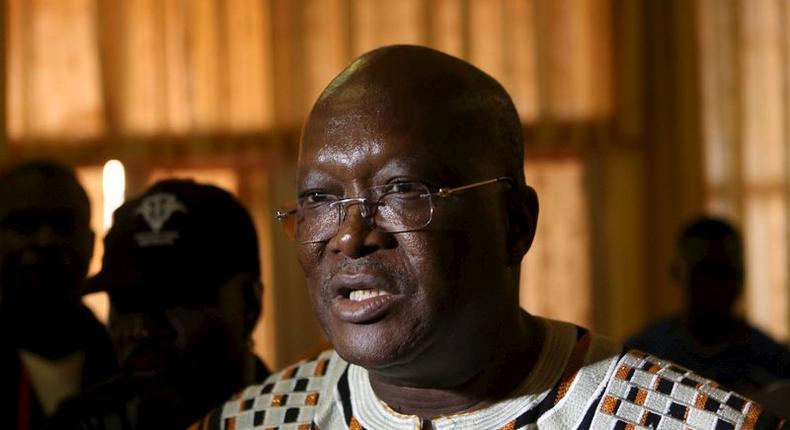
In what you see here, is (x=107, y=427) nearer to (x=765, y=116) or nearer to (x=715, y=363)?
(x=715, y=363)

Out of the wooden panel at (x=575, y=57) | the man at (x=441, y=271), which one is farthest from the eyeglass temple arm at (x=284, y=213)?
the wooden panel at (x=575, y=57)

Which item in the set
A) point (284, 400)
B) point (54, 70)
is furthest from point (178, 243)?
point (54, 70)

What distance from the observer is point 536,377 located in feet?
6.27

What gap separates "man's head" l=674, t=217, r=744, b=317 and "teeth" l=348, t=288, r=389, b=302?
2557mm

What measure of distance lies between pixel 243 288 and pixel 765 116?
4800 millimetres

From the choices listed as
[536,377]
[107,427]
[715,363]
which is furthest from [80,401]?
[715,363]

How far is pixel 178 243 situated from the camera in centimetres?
251

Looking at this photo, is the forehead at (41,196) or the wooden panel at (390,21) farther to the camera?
the wooden panel at (390,21)

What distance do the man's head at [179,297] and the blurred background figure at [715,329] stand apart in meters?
1.21

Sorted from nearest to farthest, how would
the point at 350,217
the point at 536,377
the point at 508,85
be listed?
1. the point at 350,217
2. the point at 536,377
3. the point at 508,85

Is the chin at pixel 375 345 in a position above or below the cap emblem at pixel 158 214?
below

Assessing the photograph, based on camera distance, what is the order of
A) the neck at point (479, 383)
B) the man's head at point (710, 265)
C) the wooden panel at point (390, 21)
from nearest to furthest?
the neck at point (479, 383) < the man's head at point (710, 265) < the wooden panel at point (390, 21)

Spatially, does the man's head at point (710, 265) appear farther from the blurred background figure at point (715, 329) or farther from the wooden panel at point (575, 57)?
the wooden panel at point (575, 57)

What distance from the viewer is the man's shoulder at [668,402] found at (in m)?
1.77
